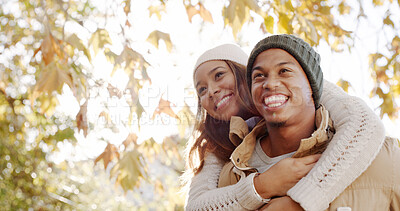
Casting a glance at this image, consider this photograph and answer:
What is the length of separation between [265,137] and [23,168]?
469cm

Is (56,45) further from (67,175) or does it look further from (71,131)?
(67,175)

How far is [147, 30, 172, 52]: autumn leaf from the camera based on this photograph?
7.75ft

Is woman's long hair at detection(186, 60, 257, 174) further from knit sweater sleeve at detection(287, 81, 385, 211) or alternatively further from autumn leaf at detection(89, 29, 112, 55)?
autumn leaf at detection(89, 29, 112, 55)

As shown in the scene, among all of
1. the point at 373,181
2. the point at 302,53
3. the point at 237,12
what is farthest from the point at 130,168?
the point at 373,181

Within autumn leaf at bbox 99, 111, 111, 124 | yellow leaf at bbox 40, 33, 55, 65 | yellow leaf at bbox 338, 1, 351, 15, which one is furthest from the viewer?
yellow leaf at bbox 338, 1, 351, 15

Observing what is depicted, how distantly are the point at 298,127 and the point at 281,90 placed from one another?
150 millimetres

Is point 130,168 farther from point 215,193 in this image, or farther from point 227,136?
point 215,193

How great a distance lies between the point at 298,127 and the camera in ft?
4.73

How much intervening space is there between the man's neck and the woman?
10cm

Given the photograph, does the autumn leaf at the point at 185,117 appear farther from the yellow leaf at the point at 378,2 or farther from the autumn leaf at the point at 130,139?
the yellow leaf at the point at 378,2

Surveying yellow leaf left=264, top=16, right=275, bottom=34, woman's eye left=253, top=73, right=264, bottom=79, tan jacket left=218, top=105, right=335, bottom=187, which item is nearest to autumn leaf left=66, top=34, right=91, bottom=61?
yellow leaf left=264, top=16, right=275, bottom=34

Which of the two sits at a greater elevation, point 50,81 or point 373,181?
point 373,181

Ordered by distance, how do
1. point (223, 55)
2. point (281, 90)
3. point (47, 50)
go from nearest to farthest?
point (281, 90)
point (223, 55)
point (47, 50)

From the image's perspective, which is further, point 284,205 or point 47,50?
point 47,50
